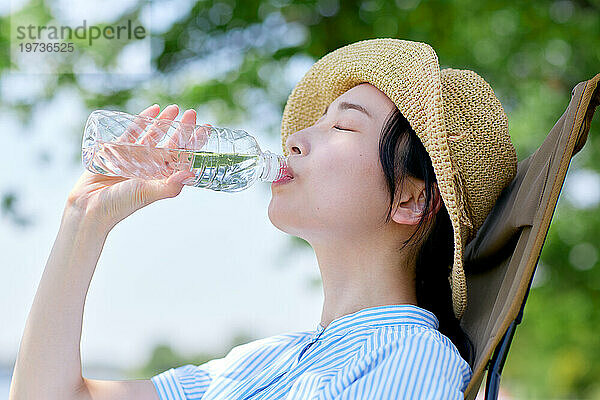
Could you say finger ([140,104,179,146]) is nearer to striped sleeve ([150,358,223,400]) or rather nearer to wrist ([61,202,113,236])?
wrist ([61,202,113,236])

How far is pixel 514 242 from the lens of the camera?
1.51 meters

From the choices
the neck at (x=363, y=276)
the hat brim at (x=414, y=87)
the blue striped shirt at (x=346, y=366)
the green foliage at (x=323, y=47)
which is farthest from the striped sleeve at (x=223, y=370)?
the green foliage at (x=323, y=47)

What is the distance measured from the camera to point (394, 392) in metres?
1.20

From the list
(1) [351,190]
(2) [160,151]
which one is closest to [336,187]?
(1) [351,190]

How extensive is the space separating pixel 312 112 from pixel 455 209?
564 millimetres

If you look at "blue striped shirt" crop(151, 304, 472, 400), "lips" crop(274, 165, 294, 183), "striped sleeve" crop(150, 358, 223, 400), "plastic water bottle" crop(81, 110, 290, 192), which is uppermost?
"plastic water bottle" crop(81, 110, 290, 192)

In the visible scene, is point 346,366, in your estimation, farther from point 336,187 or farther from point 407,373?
point 336,187

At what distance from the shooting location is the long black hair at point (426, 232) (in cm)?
150

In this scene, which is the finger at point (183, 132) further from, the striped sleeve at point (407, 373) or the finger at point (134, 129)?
the striped sleeve at point (407, 373)

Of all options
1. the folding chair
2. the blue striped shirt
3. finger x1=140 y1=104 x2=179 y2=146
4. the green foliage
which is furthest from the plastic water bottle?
the green foliage

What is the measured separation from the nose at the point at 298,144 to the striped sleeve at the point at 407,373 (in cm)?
43

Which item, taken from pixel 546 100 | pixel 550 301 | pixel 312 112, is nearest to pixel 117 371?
pixel 550 301

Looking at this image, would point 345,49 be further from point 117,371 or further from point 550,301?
point 117,371

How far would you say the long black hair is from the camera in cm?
150
